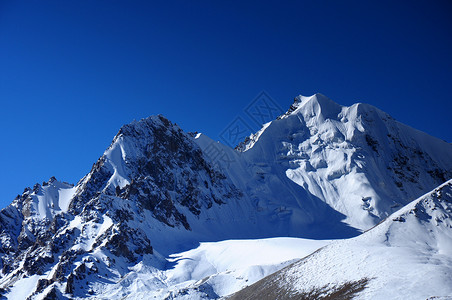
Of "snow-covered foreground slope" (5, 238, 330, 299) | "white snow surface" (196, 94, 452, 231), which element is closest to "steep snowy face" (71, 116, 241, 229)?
"white snow surface" (196, 94, 452, 231)

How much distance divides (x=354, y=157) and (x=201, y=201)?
201 ft

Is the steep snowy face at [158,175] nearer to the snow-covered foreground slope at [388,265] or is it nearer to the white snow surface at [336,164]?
the white snow surface at [336,164]

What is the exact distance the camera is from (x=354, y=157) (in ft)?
564

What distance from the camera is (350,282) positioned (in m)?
55.4

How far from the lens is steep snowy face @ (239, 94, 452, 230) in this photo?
15750cm

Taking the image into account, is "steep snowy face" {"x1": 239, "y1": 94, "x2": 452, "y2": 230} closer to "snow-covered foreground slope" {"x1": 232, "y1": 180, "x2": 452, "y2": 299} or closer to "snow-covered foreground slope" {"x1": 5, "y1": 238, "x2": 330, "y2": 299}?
"snow-covered foreground slope" {"x1": 5, "y1": 238, "x2": 330, "y2": 299}

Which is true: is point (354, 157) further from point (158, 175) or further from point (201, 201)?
point (158, 175)

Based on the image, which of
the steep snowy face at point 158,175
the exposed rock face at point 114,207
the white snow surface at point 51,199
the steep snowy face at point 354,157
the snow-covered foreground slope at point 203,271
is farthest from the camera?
the steep snowy face at point 354,157

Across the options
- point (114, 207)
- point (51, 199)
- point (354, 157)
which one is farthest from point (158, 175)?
point (354, 157)

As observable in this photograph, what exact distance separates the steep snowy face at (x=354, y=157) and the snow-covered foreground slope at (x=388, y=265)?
76796 millimetres

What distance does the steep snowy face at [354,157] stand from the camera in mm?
157500

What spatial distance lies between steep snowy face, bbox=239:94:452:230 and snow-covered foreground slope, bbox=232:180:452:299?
76.8 meters

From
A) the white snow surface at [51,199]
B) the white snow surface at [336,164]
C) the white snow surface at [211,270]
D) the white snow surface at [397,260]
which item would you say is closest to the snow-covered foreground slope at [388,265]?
the white snow surface at [397,260]

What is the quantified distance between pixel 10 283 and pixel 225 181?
242 ft
